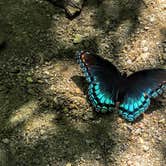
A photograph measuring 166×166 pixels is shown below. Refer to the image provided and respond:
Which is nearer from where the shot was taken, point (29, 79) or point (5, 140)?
point (5, 140)

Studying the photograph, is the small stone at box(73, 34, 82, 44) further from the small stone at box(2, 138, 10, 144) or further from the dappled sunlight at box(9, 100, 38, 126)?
the small stone at box(2, 138, 10, 144)

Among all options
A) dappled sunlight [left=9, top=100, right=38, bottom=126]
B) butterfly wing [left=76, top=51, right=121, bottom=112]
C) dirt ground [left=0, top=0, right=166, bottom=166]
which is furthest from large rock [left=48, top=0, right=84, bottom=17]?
dappled sunlight [left=9, top=100, right=38, bottom=126]

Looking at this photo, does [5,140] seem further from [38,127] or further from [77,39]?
[77,39]

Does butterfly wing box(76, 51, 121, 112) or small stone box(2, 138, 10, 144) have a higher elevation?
butterfly wing box(76, 51, 121, 112)

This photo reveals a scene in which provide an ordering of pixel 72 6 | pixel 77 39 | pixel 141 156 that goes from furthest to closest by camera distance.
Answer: pixel 72 6 < pixel 77 39 < pixel 141 156

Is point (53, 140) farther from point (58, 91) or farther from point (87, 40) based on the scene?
point (87, 40)

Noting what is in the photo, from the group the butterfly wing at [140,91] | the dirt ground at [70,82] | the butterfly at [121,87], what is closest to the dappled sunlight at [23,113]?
the dirt ground at [70,82]

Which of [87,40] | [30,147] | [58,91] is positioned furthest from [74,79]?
[30,147]

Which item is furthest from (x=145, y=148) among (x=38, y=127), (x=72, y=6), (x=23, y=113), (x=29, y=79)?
(x=72, y=6)
